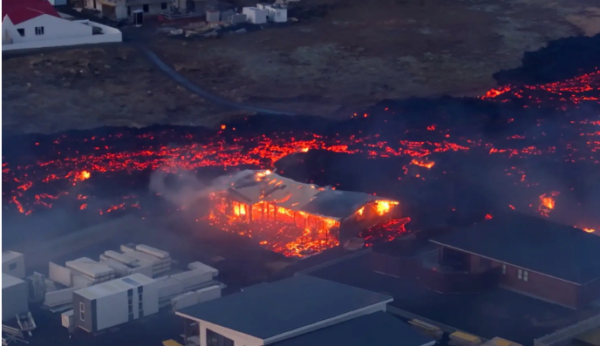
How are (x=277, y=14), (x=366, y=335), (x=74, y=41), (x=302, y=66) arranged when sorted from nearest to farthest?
(x=366, y=335), (x=74, y=41), (x=302, y=66), (x=277, y=14)

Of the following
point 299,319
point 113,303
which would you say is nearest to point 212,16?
point 113,303

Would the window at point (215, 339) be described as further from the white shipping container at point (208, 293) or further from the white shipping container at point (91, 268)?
the white shipping container at point (91, 268)

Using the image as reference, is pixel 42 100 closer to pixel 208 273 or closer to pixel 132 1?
pixel 132 1

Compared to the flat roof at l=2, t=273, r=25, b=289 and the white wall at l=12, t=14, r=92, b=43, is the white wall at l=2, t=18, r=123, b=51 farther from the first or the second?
the flat roof at l=2, t=273, r=25, b=289

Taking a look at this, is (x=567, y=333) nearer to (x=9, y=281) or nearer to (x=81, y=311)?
(x=81, y=311)

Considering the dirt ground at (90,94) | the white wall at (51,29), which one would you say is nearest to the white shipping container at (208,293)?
the dirt ground at (90,94)

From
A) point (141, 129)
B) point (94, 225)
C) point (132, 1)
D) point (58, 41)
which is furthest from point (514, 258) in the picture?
point (132, 1)

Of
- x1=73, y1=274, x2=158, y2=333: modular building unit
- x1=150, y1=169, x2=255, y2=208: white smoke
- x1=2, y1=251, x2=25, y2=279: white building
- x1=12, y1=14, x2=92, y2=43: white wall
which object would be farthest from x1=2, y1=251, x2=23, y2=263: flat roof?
x1=12, y1=14, x2=92, y2=43: white wall

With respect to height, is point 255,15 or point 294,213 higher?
point 255,15
